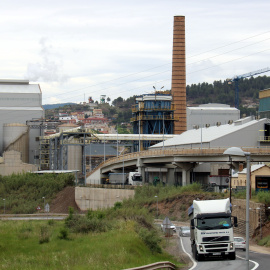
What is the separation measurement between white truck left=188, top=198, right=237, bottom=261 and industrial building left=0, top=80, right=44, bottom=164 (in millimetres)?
99610

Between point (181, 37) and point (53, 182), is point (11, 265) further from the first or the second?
point (181, 37)

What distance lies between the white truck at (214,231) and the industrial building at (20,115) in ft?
327

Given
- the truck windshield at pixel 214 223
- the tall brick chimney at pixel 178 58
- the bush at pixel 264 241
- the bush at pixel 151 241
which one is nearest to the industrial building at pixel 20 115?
the tall brick chimney at pixel 178 58

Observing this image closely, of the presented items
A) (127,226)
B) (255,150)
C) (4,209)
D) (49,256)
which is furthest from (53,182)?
(49,256)

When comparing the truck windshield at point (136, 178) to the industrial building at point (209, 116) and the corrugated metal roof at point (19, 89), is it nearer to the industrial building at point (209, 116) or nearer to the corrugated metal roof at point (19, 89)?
the corrugated metal roof at point (19, 89)

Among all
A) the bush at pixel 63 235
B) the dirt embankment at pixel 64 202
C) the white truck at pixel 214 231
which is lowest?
the dirt embankment at pixel 64 202

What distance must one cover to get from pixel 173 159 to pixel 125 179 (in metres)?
18.5

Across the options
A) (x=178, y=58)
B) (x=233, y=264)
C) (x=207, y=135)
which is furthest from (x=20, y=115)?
(x=233, y=264)

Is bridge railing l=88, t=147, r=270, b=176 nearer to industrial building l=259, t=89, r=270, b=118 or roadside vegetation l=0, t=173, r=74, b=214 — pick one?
roadside vegetation l=0, t=173, r=74, b=214

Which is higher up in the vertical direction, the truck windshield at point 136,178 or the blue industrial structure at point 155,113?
the blue industrial structure at point 155,113

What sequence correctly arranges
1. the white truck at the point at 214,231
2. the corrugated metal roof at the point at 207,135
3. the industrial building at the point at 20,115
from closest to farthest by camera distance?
the white truck at the point at 214,231 < the corrugated metal roof at the point at 207,135 < the industrial building at the point at 20,115

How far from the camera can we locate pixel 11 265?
29.9m

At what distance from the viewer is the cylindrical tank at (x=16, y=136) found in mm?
131375

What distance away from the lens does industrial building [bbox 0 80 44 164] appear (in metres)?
132
